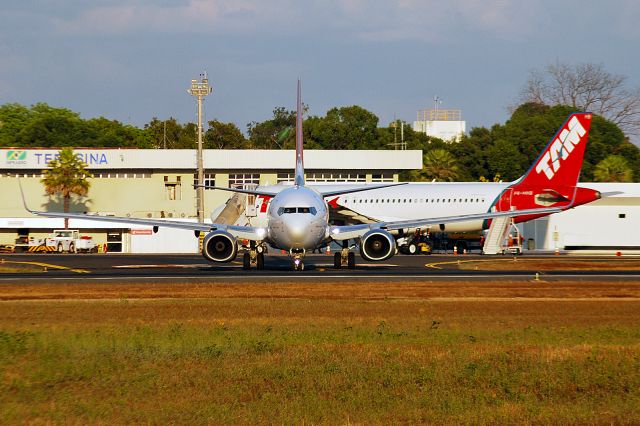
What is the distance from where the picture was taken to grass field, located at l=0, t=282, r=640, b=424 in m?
13.3

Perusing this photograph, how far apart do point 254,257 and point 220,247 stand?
394 cm

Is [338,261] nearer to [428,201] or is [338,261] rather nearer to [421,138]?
[428,201]

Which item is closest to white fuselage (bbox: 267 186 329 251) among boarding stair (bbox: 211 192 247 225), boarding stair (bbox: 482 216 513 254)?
boarding stair (bbox: 482 216 513 254)

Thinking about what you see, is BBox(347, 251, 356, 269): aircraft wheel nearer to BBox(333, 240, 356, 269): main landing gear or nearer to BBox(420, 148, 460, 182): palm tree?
BBox(333, 240, 356, 269): main landing gear

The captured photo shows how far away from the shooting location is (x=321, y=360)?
17.7m

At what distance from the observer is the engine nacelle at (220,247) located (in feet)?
147

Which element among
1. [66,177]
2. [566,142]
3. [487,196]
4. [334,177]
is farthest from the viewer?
[334,177]

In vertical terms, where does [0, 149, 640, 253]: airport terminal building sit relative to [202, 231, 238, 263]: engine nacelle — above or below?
above

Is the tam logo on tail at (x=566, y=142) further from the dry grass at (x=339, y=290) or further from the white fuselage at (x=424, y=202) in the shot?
the dry grass at (x=339, y=290)

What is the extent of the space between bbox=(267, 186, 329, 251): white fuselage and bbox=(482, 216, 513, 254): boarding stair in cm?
2860

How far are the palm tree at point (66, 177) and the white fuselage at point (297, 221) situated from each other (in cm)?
6683

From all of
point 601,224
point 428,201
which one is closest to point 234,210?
point 428,201

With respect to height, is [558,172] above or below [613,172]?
below

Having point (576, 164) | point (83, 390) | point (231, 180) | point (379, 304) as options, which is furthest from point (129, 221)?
point (231, 180)
